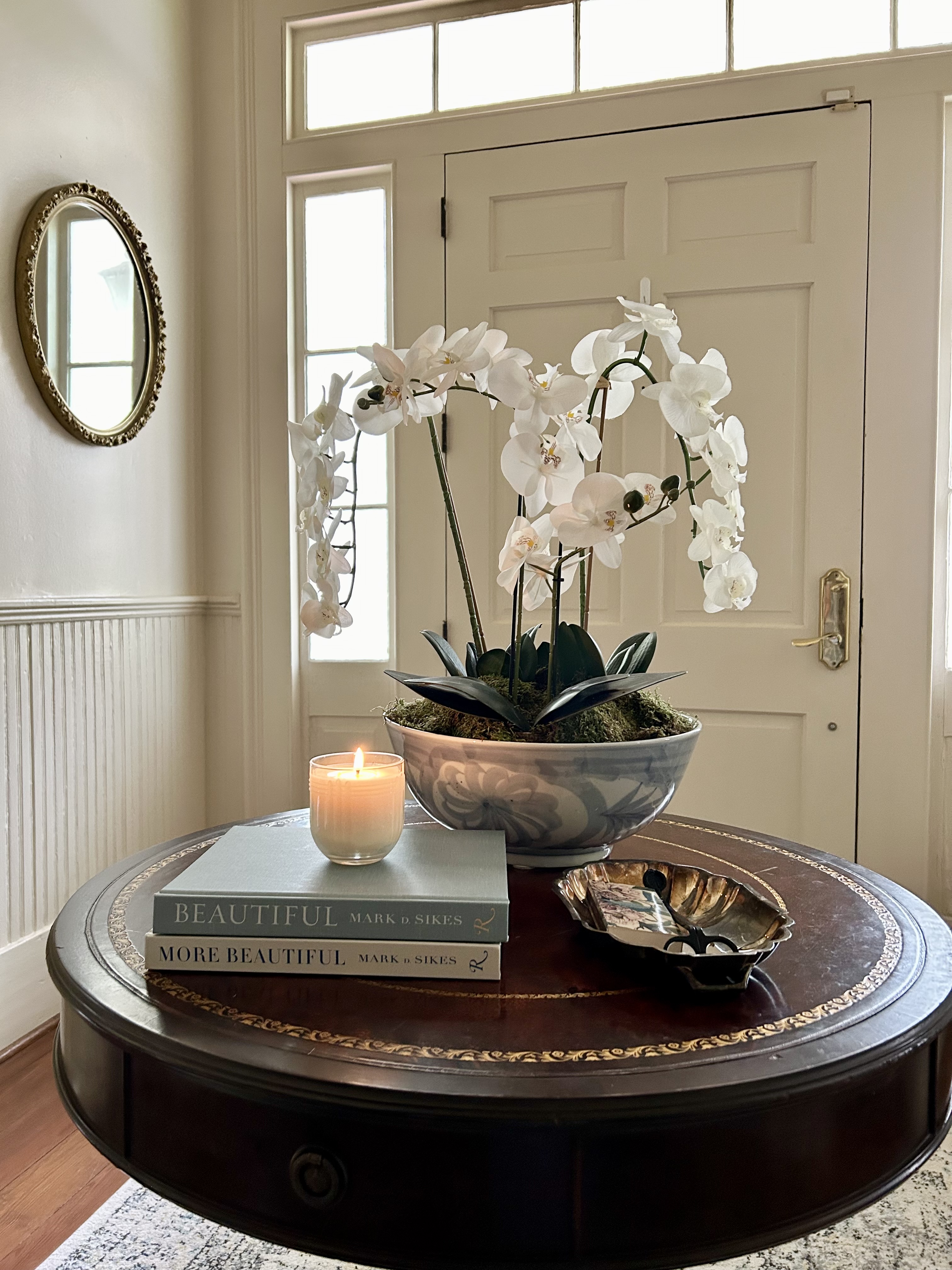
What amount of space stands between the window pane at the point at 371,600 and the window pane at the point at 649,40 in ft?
4.45

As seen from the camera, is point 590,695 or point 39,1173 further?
point 39,1173

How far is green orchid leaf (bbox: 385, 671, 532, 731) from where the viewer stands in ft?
2.99

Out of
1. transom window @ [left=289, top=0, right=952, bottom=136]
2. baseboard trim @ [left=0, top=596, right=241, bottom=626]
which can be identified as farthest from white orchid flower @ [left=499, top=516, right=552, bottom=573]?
transom window @ [left=289, top=0, right=952, bottom=136]

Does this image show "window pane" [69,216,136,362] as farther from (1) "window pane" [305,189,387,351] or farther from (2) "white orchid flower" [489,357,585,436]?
(2) "white orchid flower" [489,357,585,436]

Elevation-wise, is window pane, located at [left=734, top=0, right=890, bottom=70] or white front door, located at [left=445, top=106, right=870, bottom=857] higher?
window pane, located at [left=734, top=0, right=890, bottom=70]

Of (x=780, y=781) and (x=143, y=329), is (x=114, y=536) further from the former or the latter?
(x=780, y=781)

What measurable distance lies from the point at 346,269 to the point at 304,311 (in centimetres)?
18

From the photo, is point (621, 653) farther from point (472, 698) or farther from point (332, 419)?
point (332, 419)

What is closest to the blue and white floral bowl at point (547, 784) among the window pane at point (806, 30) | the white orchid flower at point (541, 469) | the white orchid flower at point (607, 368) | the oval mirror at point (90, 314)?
the white orchid flower at point (541, 469)

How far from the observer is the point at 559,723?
0.94 m

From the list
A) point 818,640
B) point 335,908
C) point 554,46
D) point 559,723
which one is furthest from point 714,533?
point 554,46

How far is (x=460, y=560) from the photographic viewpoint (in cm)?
100

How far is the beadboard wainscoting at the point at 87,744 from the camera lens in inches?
80.7

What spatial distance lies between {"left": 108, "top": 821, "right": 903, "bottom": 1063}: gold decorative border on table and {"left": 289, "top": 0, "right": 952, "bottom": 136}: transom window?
2.38 m
